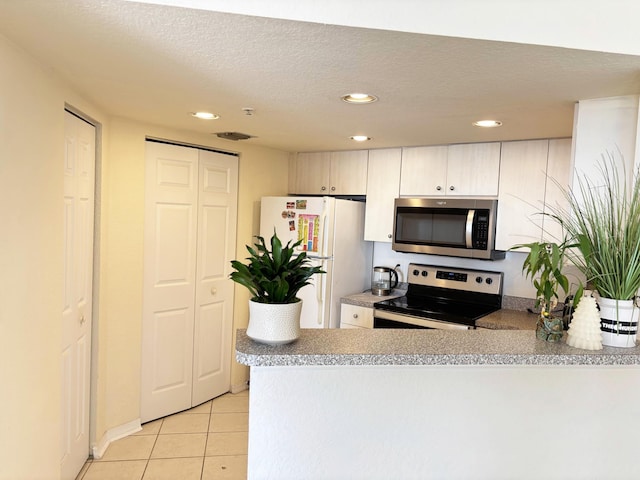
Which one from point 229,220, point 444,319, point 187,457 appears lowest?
point 187,457

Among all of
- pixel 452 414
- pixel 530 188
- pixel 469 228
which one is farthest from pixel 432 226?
pixel 452 414

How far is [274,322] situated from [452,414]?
778 millimetres

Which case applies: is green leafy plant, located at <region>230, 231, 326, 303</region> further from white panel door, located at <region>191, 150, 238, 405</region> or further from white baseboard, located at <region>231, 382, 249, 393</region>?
white baseboard, located at <region>231, 382, 249, 393</region>

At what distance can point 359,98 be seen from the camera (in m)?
2.14

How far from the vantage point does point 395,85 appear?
1897 millimetres

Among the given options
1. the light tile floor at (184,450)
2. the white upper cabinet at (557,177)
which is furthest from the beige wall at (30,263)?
the white upper cabinet at (557,177)

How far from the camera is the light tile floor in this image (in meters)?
2.77

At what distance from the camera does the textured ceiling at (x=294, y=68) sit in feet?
4.51

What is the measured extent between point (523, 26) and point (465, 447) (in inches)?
58.9

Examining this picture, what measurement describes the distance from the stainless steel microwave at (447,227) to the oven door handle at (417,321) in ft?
1.72

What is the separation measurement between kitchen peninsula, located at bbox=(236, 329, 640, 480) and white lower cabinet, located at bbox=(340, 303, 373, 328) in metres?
1.73

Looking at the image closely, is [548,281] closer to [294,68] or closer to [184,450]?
[294,68]

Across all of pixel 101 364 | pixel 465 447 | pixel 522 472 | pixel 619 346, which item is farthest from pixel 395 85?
pixel 101 364

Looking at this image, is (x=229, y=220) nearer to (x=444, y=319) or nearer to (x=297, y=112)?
(x=297, y=112)
